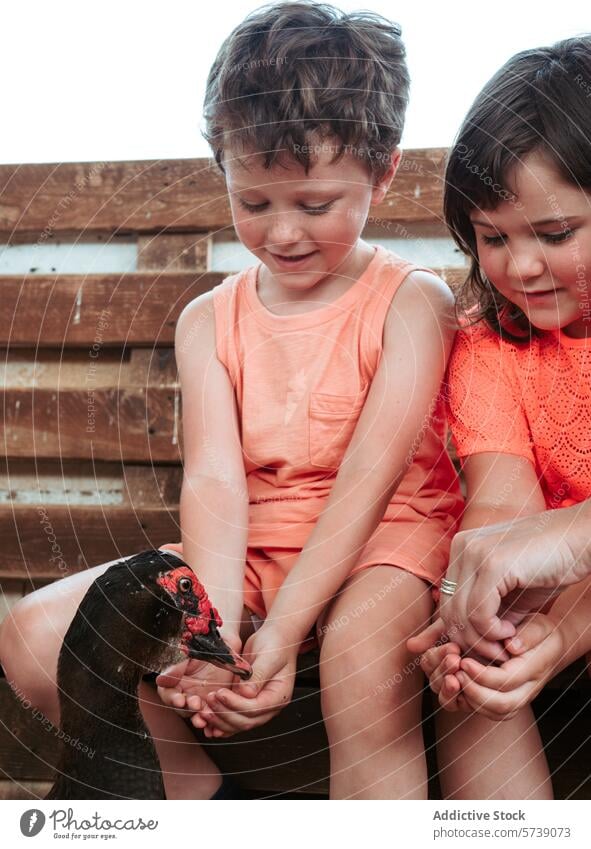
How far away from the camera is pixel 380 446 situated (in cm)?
88

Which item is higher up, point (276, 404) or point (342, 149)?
point (342, 149)

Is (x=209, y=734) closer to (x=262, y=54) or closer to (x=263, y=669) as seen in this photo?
(x=263, y=669)

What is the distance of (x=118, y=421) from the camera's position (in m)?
1.36

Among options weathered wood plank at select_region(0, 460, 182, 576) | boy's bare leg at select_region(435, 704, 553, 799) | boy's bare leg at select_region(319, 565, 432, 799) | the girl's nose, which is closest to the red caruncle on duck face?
boy's bare leg at select_region(319, 565, 432, 799)

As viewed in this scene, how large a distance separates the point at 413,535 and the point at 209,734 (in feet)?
0.83

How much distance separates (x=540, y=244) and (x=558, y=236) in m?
0.02

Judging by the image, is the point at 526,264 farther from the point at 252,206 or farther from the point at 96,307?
the point at 96,307

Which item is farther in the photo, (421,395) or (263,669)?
(421,395)

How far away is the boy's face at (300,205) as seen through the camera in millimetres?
849

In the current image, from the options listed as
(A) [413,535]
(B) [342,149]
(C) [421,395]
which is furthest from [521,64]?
(A) [413,535]

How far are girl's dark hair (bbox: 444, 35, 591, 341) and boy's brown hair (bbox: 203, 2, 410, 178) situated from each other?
9cm

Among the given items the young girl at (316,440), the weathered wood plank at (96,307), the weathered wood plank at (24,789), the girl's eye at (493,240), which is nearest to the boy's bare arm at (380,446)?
the young girl at (316,440)

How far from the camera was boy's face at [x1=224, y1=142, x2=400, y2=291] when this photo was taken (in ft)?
2.78

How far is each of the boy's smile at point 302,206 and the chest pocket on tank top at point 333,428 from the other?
0.12 metres
